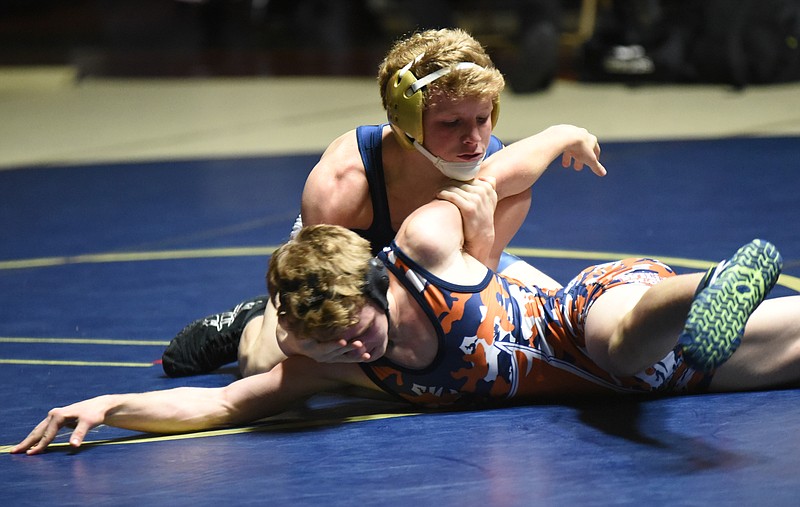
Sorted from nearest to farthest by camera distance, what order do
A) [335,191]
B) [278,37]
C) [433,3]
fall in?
[335,191] < [433,3] < [278,37]

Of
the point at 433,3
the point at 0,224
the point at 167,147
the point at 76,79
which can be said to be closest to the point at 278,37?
the point at 76,79

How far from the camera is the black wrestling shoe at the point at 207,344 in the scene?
3119 millimetres

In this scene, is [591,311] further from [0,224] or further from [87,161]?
[87,161]

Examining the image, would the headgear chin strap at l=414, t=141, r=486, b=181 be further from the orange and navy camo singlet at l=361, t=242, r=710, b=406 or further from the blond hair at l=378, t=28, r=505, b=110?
the orange and navy camo singlet at l=361, t=242, r=710, b=406

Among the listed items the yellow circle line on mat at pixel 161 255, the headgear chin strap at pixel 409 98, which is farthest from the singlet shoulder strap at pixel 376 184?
the yellow circle line on mat at pixel 161 255

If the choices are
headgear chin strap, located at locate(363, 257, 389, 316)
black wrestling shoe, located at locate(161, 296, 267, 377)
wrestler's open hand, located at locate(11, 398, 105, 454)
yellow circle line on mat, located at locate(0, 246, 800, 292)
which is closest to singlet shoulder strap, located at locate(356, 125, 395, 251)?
black wrestling shoe, located at locate(161, 296, 267, 377)

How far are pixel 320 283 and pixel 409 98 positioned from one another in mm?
538

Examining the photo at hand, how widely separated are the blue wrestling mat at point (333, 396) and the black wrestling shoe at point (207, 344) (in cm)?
5

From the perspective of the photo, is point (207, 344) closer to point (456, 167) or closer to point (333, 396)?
point (333, 396)

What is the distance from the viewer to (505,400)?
2.72 metres

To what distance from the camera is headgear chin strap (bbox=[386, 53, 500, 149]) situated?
2734 millimetres

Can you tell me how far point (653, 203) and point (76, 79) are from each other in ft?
24.4

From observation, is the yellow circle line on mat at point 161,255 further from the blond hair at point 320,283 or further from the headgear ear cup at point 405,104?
the blond hair at point 320,283

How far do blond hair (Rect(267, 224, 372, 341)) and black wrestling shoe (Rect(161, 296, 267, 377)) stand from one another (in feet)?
2.27
